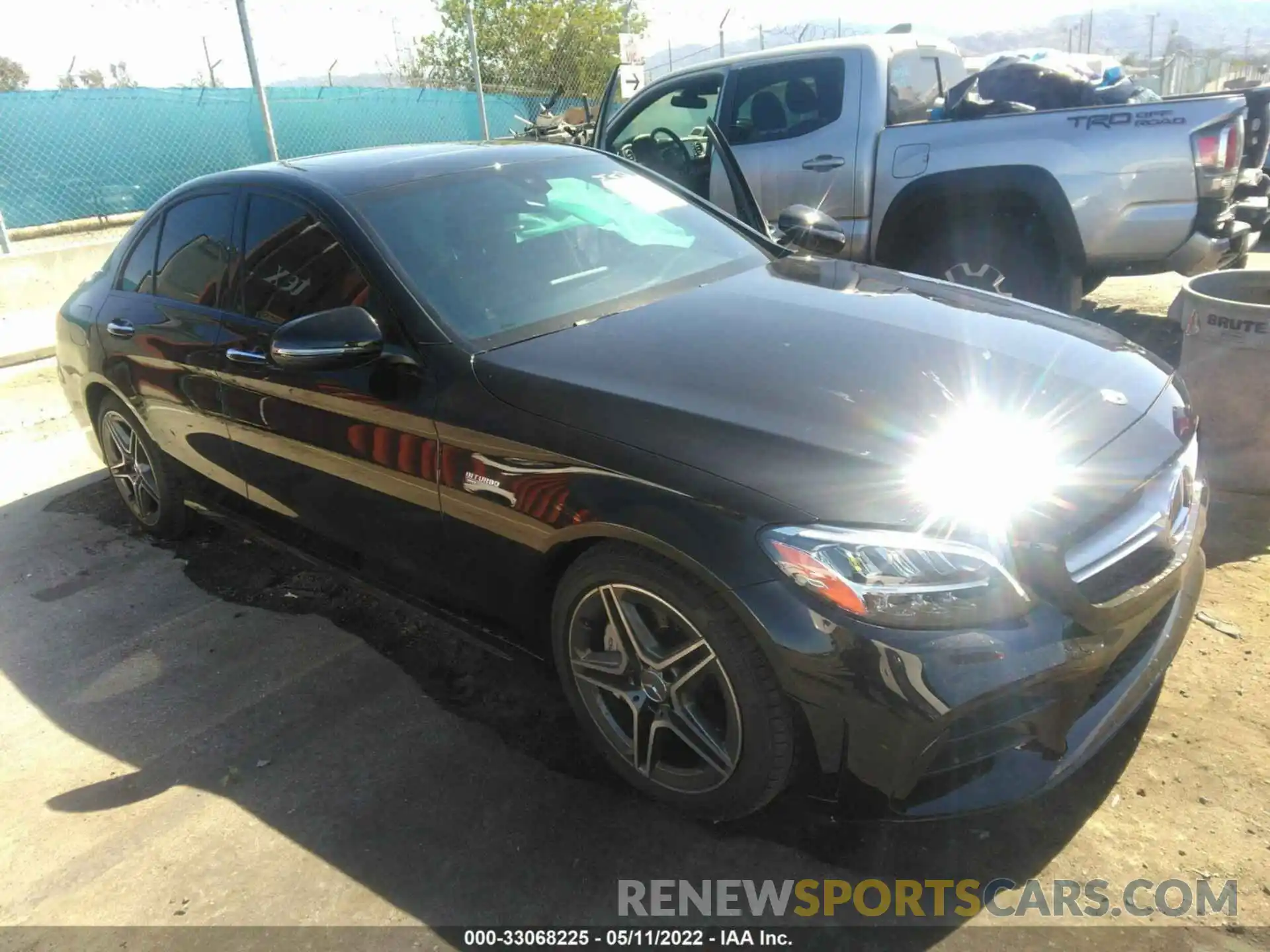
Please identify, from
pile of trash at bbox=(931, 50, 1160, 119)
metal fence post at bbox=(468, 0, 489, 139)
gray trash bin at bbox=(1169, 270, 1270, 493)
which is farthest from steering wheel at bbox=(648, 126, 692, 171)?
metal fence post at bbox=(468, 0, 489, 139)

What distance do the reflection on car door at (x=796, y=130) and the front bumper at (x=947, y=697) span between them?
464cm

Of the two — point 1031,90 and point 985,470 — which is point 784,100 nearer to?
point 1031,90

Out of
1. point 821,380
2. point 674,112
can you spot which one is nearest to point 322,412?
point 821,380

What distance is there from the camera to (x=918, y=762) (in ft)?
6.50

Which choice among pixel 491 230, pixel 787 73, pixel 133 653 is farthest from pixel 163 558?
pixel 787 73

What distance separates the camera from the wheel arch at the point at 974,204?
5.25 metres

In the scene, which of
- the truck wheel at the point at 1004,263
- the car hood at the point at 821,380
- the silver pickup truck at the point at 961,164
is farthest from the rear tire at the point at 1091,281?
the car hood at the point at 821,380

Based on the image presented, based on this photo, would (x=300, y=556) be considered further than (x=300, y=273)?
Yes

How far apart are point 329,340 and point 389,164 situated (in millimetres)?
1057

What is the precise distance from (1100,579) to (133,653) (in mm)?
3433

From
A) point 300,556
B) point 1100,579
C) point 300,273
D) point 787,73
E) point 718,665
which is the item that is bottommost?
point 300,556

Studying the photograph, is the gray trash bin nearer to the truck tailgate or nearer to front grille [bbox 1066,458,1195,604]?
the truck tailgate

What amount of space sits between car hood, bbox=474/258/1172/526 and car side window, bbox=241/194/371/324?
0.68 m

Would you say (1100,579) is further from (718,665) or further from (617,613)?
(617,613)
